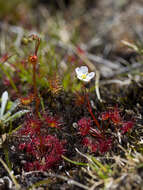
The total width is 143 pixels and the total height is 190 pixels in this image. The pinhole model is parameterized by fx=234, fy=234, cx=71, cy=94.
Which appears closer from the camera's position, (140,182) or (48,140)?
(140,182)

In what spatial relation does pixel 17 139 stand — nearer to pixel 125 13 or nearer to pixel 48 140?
pixel 48 140

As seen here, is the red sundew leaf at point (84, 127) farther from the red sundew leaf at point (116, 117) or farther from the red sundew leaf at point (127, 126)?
the red sundew leaf at point (127, 126)

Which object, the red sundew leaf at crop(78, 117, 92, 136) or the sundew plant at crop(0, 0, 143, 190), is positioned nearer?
the sundew plant at crop(0, 0, 143, 190)

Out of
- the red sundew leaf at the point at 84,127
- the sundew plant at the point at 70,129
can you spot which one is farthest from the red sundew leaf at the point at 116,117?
the red sundew leaf at the point at 84,127

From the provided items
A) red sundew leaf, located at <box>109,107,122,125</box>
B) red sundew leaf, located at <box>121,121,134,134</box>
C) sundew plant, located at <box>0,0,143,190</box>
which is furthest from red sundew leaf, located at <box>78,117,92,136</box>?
red sundew leaf, located at <box>121,121,134,134</box>

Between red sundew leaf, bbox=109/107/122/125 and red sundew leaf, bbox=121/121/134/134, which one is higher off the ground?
red sundew leaf, bbox=109/107/122/125

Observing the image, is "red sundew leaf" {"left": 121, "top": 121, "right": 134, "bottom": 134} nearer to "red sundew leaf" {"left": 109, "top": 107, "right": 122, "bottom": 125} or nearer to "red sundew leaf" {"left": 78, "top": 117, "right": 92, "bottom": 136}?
"red sundew leaf" {"left": 109, "top": 107, "right": 122, "bottom": 125}

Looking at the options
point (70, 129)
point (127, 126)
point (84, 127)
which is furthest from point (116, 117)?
point (70, 129)

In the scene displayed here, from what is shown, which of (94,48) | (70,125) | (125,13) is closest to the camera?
(70,125)

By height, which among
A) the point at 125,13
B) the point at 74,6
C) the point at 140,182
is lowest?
the point at 140,182

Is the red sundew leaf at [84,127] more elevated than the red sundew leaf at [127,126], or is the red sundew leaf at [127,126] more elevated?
the red sundew leaf at [84,127]

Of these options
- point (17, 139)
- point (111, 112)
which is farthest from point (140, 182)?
point (17, 139)
